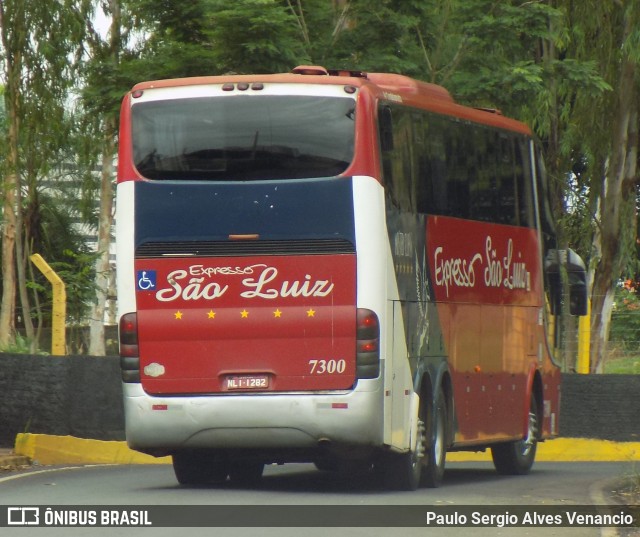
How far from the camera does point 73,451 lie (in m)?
21.4

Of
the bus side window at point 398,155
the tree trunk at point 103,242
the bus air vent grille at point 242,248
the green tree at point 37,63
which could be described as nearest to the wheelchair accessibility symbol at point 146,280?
the bus air vent grille at point 242,248

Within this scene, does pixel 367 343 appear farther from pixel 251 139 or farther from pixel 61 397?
pixel 61 397

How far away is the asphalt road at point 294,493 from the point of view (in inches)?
485

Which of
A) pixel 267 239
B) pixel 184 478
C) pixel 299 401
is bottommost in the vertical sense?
pixel 184 478

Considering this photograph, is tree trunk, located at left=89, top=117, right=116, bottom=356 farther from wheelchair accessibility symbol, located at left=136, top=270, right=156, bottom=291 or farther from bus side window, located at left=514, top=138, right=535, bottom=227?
wheelchair accessibility symbol, located at left=136, top=270, right=156, bottom=291

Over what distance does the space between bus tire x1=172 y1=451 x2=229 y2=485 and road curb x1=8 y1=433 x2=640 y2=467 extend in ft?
11.8

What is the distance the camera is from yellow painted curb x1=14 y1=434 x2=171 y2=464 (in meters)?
20.8

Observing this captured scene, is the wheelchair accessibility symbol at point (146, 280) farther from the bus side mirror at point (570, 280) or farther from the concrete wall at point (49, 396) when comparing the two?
the bus side mirror at point (570, 280)

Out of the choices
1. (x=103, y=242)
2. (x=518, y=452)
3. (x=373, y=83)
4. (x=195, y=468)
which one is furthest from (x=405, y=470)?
(x=103, y=242)

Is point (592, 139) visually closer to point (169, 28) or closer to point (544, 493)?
point (169, 28)

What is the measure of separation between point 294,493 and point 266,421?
84 centimetres

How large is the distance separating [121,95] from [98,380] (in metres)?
3.98

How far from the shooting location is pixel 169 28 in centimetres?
2312

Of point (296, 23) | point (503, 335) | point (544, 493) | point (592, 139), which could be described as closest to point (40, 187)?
point (592, 139)
